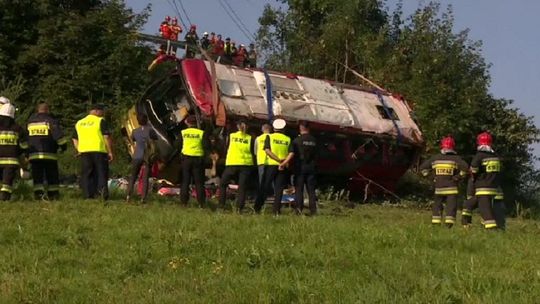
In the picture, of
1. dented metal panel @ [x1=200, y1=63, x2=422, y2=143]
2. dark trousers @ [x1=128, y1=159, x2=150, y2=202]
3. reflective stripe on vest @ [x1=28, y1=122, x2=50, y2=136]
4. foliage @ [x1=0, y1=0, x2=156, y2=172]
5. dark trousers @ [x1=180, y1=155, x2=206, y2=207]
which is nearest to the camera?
reflective stripe on vest @ [x1=28, y1=122, x2=50, y2=136]

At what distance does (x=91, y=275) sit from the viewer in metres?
7.68

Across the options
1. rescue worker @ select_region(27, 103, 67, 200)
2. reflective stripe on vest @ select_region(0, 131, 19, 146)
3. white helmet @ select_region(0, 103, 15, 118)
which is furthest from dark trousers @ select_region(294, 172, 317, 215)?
white helmet @ select_region(0, 103, 15, 118)

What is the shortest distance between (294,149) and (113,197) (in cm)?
331

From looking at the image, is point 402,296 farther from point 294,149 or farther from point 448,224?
point 294,149

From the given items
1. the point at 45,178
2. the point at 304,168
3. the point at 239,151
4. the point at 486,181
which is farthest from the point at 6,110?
the point at 486,181

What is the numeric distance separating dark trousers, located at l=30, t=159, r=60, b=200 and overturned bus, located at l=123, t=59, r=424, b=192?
4.23m

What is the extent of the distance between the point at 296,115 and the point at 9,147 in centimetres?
707

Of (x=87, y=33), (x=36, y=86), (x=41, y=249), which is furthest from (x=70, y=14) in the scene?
(x=41, y=249)

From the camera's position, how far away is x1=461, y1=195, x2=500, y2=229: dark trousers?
1301cm

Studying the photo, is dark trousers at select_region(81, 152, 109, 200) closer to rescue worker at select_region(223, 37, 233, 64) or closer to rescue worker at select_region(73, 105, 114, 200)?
rescue worker at select_region(73, 105, 114, 200)

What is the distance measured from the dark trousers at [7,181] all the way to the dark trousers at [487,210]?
7283 millimetres

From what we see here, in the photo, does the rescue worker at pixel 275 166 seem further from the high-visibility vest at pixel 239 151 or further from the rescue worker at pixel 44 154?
the rescue worker at pixel 44 154

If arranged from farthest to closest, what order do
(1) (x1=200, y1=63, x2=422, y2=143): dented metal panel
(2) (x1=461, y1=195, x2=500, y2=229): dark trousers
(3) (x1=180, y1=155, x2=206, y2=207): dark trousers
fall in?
(1) (x1=200, y1=63, x2=422, y2=143): dented metal panel → (3) (x1=180, y1=155, x2=206, y2=207): dark trousers → (2) (x1=461, y1=195, x2=500, y2=229): dark trousers

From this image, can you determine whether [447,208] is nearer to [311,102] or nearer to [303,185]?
→ [303,185]
